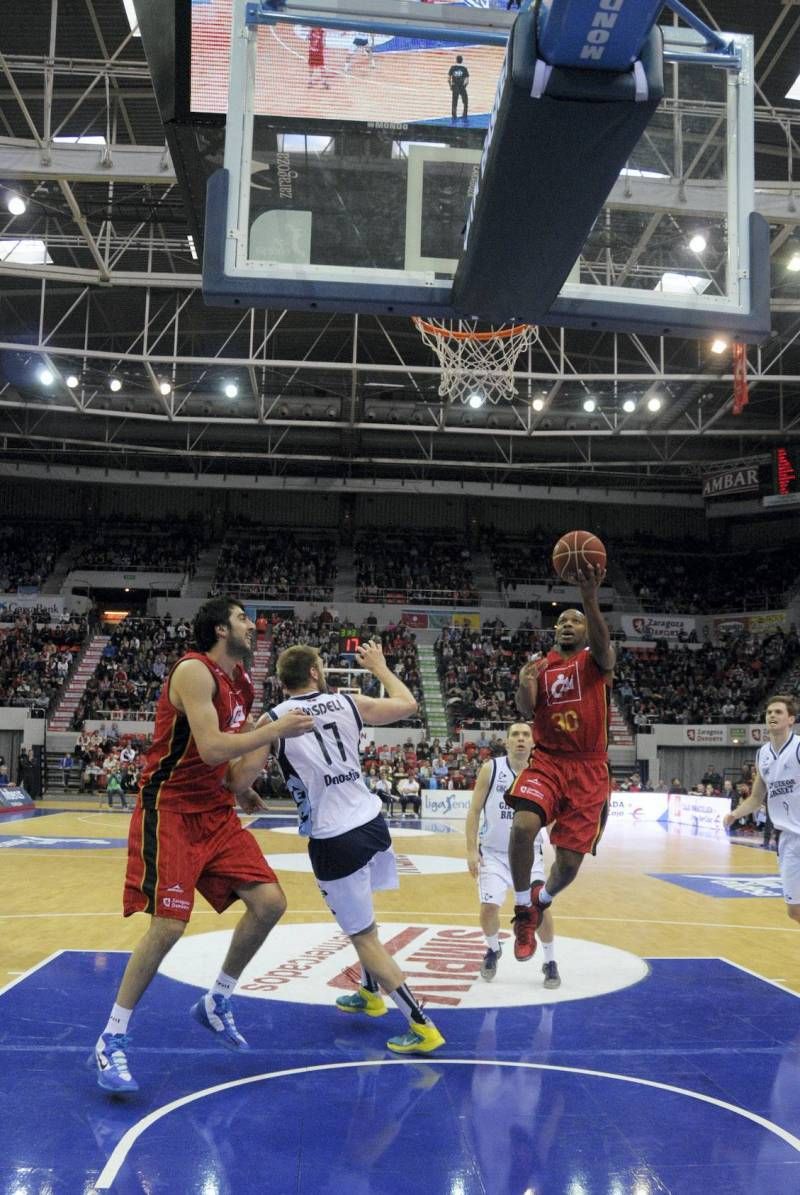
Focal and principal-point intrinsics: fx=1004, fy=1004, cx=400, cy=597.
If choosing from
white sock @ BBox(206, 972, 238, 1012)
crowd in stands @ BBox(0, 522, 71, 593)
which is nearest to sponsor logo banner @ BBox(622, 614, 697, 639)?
crowd in stands @ BBox(0, 522, 71, 593)

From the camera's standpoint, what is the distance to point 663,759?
30281 millimetres

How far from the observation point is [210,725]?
14.9 ft

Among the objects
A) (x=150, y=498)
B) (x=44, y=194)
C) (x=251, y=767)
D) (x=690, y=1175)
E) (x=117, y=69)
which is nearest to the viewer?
(x=690, y=1175)

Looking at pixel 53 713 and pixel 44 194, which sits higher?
pixel 44 194

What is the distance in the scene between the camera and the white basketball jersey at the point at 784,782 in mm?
6844

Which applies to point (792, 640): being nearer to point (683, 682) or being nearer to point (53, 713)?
point (683, 682)

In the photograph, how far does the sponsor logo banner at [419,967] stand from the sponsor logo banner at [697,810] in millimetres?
13804

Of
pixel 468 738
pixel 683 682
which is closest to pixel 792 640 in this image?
pixel 683 682

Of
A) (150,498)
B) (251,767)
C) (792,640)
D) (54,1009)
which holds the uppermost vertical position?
(150,498)

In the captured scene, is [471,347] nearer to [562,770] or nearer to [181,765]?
[562,770]

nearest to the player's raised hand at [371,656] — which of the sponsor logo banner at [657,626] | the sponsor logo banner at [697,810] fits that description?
the sponsor logo banner at [697,810]

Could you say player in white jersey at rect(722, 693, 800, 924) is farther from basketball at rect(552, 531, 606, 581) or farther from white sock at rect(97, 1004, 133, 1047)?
white sock at rect(97, 1004, 133, 1047)

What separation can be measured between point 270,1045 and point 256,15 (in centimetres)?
560

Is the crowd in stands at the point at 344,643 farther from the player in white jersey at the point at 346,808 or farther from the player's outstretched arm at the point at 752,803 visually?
the player in white jersey at the point at 346,808
